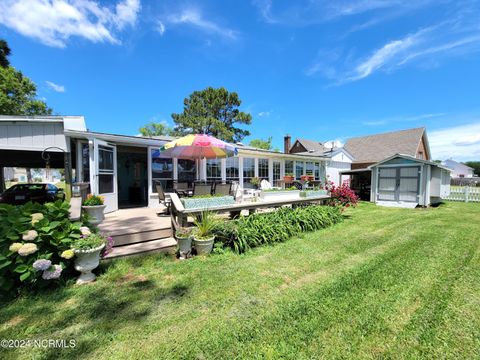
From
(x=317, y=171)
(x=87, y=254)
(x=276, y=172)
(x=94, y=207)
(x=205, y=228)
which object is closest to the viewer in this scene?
(x=87, y=254)

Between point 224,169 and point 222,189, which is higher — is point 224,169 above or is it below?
above

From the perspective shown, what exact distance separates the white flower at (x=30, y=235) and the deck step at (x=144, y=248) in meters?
1.23

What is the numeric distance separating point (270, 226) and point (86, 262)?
3837 millimetres

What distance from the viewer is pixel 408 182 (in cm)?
1177

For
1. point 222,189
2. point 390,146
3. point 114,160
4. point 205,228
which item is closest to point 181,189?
point 222,189

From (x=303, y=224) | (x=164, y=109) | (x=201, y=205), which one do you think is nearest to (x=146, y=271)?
(x=201, y=205)

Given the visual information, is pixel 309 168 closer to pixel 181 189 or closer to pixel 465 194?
pixel 465 194

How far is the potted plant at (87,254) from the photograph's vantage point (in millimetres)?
3070

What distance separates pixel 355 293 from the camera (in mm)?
2996

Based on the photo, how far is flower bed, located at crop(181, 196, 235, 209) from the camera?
15.7 ft

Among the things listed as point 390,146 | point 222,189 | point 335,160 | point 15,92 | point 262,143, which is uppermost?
point 15,92

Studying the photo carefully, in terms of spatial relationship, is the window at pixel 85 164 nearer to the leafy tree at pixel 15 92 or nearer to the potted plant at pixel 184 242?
the potted plant at pixel 184 242

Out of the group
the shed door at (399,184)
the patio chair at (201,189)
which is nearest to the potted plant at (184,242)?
the patio chair at (201,189)

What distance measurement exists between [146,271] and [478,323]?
4.51 m
